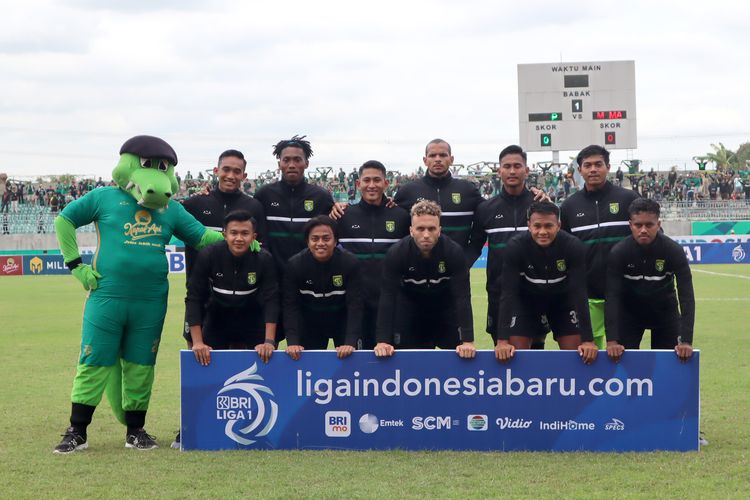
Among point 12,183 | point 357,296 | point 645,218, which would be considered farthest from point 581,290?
point 12,183

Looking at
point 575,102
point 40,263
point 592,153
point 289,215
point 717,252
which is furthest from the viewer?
point 40,263

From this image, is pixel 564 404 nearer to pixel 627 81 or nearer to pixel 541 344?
pixel 541 344

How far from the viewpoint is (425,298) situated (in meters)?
7.25

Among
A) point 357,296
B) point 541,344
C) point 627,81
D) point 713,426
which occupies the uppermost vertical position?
point 627,81

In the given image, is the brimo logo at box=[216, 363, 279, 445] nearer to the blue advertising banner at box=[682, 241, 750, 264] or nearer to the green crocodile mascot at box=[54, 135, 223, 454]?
the green crocodile mascot at box=[54, 135, 223, 454]

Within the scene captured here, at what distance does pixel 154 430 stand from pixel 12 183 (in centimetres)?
4246

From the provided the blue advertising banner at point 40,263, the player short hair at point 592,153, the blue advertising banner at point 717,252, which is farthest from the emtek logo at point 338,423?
the blue advertising banner at point 40,263

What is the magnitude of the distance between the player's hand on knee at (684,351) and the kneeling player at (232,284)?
9.52 feet

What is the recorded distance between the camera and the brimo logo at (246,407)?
6.79 m

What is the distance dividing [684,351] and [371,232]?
8.77 ft

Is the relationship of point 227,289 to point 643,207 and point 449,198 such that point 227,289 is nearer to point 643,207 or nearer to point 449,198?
point 449,198

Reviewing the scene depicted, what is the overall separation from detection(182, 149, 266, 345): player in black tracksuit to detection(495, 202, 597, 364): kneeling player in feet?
7.37

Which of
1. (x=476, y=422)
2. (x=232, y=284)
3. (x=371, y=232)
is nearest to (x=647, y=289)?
(x=476, y=422)

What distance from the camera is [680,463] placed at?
6172mm
